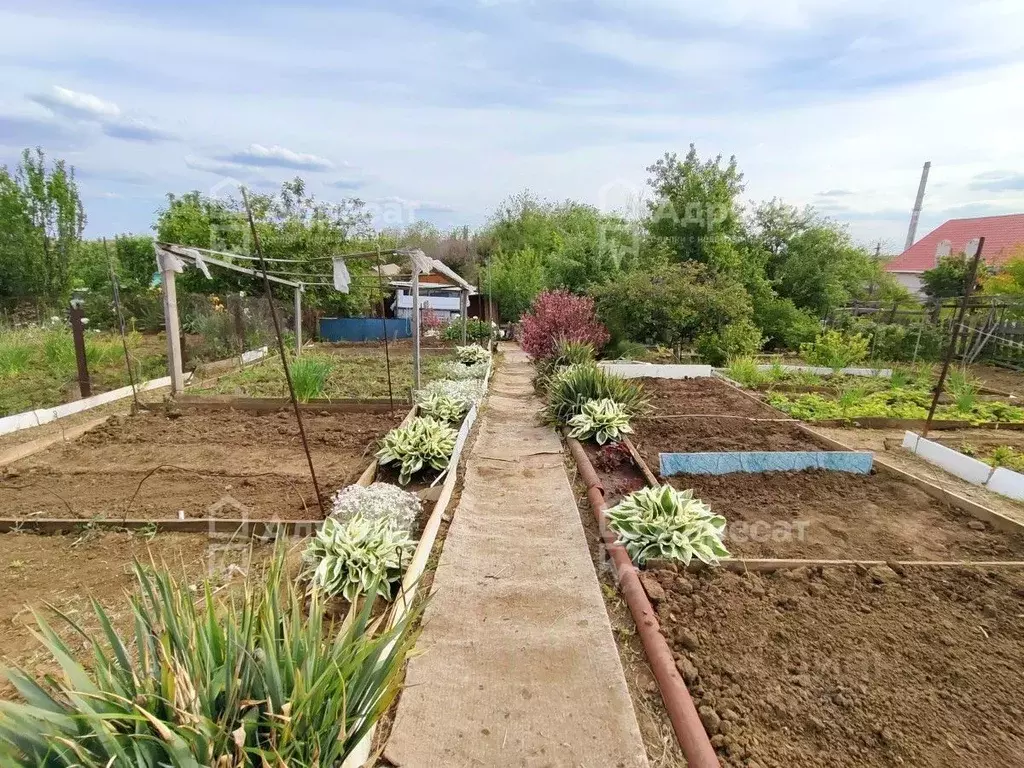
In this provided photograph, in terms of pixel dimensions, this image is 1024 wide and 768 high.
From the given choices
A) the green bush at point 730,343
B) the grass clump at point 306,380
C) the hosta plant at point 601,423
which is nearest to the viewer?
the hosta plant at point 601,423

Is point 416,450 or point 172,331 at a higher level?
point 172,331

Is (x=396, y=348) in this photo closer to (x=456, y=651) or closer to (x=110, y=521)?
(x=110, y=521)

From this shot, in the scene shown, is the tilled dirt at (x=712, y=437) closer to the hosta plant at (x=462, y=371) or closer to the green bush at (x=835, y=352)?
the hosta plant at (x=462, y=371)

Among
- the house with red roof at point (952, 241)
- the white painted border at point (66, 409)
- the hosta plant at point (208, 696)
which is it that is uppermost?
the house with red roof at point (952, 241)

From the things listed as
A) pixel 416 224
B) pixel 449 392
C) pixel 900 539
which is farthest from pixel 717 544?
pixel 416 224

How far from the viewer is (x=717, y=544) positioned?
3.45 m

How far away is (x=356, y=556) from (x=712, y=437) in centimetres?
438

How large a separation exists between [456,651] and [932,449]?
5.76 m

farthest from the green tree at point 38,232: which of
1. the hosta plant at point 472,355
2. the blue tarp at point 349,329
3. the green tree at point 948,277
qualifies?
the green tree at point 948,277

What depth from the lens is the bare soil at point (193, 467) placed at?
4.23 metres

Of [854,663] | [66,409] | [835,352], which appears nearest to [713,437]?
[854,663]

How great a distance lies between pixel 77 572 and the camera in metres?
3.35

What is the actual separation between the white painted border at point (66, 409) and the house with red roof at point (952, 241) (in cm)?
2691

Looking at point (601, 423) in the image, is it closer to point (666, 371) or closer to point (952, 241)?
point (666, 371)
